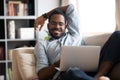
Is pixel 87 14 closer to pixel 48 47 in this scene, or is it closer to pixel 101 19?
pixel 101 19

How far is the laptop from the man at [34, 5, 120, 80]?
18cm

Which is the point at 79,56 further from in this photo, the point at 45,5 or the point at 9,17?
the point at 45,5

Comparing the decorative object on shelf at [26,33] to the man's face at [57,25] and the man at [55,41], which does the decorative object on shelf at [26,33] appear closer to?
the man at [55,41]

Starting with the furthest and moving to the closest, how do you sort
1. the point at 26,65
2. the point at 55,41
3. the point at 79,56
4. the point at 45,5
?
the point at 45,5 → the point at 55,41 → the point at 26,65 → the point at 79,56

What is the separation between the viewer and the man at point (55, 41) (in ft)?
6.86

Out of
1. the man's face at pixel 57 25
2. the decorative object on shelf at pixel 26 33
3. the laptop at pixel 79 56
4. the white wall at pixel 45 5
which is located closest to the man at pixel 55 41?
the man's face at pixel 57 25

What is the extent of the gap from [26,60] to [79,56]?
0.54m

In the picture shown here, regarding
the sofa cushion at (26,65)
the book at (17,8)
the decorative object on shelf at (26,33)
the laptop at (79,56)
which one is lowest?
the sofa cushion at (26,65)

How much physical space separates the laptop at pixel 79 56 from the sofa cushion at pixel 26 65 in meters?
0.37

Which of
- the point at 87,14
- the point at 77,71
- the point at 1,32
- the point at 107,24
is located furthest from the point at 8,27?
the point at 77,71

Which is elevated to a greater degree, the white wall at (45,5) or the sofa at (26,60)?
the white wall at (45,5)

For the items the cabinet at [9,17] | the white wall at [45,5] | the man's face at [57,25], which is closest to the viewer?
the man's face at [57,25]

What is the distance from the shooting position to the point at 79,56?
187 cm

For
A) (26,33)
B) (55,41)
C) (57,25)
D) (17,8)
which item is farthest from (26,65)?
(17,8)
